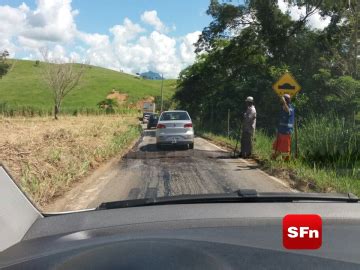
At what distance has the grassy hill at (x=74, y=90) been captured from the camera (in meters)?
108

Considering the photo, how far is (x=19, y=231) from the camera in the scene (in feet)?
7.86

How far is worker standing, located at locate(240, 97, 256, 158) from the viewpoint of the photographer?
53.0ft

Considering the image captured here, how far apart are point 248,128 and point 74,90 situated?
→ 110m

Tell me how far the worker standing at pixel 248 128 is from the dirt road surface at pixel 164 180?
69 centimetres

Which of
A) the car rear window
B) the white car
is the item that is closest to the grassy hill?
the car rear window

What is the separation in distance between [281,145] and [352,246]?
12.1 m

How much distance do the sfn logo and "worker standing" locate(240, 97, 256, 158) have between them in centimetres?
1404

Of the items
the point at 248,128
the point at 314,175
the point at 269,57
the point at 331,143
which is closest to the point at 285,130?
the point at 331,143

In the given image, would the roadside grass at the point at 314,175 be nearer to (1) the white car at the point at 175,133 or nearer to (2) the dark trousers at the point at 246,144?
(2) the dark trousers at the point at 246,144

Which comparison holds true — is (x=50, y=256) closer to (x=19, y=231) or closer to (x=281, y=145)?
A: (x=19, y=231)

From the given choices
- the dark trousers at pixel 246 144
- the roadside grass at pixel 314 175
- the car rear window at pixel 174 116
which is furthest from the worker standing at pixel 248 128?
the car rear window at pixel 174 116

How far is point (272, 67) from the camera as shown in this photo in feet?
99.8

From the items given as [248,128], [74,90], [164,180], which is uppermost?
[74,90]

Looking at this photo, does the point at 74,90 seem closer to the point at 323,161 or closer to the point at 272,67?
the point at 272,67
